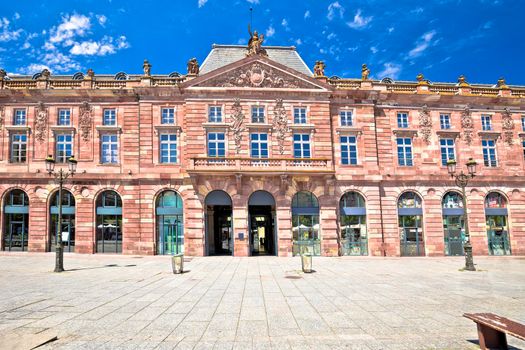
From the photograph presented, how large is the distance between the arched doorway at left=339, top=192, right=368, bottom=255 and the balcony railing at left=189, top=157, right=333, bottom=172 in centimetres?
358

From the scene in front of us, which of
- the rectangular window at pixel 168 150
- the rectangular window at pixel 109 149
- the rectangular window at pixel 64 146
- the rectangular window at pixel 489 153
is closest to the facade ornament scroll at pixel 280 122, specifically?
the rectangular window at pixel 168 150

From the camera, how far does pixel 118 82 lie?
29000 mm

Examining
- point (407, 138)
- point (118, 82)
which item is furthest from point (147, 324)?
point (407, 138)

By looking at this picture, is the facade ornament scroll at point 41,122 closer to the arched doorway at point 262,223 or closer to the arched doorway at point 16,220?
the arched doorway at point 16,220

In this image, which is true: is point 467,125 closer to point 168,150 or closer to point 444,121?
point 444,121

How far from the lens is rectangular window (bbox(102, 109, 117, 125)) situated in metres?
28.8

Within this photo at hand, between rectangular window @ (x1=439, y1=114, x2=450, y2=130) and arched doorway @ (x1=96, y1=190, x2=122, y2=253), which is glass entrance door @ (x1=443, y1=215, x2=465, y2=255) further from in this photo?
arched doorway @ (x1=96, y1=190, x2=122, y2=253)

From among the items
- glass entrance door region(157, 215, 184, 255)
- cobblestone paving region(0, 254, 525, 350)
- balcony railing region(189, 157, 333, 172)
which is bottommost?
cobblestone paving region(0, 254, 525, 350)

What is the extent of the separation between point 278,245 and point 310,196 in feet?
15.4

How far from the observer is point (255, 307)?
984 centimetres

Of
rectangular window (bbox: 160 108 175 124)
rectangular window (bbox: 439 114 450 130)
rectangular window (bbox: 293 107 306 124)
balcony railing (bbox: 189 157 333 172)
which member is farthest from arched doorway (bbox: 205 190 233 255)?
rectangular window (bbox: 439 114 450 130)

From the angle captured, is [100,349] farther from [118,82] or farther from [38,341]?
[118,82]

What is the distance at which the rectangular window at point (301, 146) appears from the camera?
28438mm

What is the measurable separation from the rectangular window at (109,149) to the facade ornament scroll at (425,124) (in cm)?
2610
